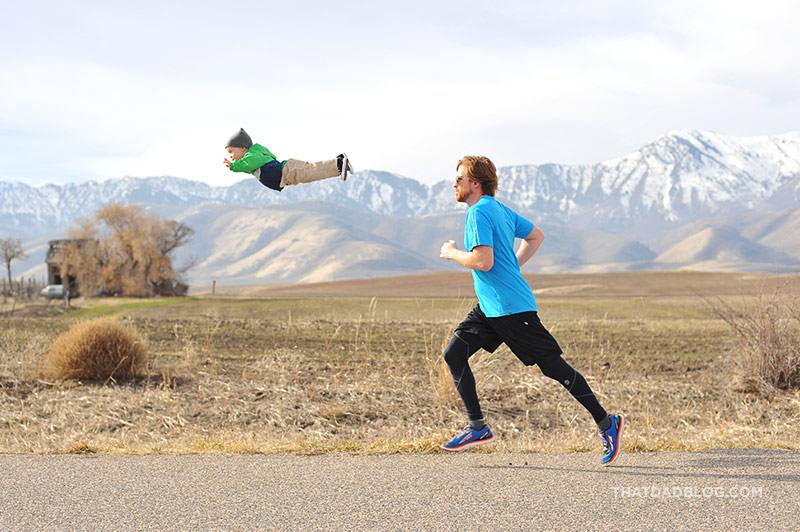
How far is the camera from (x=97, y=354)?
1135cm

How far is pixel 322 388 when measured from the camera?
33.8ft

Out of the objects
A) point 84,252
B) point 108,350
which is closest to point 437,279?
point 84,252

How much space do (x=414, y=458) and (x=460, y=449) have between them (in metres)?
0.38

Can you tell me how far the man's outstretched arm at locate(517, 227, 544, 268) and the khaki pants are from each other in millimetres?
1504

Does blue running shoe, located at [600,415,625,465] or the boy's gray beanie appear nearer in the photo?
blue running shoe, located at [600,415,625,465]

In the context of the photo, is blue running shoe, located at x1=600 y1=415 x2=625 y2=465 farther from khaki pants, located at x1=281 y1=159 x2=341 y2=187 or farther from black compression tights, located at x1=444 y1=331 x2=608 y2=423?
khaki pants, located at x1=281 y1=159 x2=341 y2=187

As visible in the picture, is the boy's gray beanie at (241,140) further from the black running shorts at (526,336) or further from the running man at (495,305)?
the black running shorts at (526,336)

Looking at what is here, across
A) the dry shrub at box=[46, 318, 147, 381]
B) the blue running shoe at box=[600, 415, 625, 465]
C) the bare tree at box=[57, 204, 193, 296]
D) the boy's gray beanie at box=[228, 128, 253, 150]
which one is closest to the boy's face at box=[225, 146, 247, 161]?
the boy's gray beanie at box=[228, 128, 253, 150]

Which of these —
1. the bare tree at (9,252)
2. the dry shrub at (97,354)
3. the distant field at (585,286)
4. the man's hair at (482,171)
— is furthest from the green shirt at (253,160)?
the bare tree at (9,252)

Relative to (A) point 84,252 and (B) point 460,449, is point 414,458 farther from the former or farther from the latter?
(A) point 84,252

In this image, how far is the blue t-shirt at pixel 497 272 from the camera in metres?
5.65

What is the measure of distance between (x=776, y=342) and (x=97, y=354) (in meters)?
8.95

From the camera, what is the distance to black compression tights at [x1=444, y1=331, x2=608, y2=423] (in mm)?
5816

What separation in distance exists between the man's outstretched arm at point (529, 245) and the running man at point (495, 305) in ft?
0.53
